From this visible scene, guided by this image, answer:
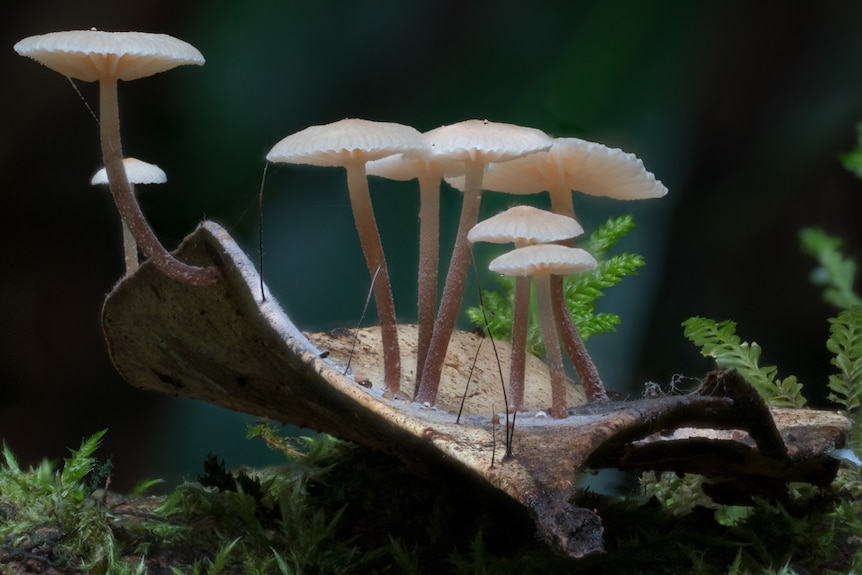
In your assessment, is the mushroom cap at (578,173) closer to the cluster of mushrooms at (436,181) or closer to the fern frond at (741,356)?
the cluster of mushrooms at (436,181)

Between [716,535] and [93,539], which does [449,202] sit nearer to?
[716,535]

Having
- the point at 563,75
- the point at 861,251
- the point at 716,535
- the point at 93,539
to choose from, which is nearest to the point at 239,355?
the point at 93,539

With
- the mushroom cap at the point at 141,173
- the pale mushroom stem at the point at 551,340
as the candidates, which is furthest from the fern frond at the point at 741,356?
the mushroom cap at the point at 141,173

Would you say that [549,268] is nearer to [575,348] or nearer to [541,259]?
[541,259]

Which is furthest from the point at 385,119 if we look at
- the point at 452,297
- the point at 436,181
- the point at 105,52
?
the point at 105,52

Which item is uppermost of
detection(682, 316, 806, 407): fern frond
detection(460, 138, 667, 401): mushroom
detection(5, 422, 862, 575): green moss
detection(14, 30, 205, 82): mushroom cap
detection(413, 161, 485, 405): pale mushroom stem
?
detection(14, 30, 205, 82): mushroom cap

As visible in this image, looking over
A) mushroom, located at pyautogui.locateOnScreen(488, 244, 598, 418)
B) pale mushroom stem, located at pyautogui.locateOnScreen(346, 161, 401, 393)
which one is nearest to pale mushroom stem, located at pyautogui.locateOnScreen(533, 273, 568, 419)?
mushroom, located at pyautogui.locateOnScreen(488, 244, 598, 418)

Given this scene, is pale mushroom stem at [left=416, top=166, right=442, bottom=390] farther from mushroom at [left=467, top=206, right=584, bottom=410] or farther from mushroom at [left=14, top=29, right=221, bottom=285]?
mushroom at [left=14, top=29, right=221, bottom=285]
